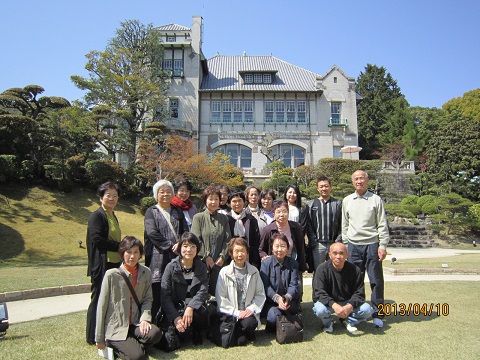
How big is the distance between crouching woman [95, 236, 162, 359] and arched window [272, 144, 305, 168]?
77.9ft

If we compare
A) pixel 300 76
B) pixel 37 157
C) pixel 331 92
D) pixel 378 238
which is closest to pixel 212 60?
pixel 300 76

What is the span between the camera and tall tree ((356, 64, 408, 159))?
31359mm

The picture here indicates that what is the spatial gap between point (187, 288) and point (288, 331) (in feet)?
3.88

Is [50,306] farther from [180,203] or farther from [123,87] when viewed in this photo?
[123,87]

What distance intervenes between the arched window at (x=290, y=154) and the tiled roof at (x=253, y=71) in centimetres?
454

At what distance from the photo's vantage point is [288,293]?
3965 mm

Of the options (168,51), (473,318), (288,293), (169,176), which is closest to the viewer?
(288,293)

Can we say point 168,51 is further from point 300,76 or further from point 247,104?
point 300,76

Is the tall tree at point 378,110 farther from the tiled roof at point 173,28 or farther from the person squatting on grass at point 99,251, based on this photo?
the person squatting on grass at point 99,251

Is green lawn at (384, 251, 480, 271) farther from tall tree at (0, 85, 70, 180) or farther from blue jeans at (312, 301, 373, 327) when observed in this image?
tall tree at (0, 85, 70, 180)

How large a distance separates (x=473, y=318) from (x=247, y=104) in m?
24.5

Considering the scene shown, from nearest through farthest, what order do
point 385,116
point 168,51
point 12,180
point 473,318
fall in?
Answer: point 473,318
point 12,180
point 168,51
point 385,116

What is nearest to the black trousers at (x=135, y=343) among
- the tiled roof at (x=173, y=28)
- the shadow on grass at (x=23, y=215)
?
the shadow on grass at (x=23, y=215)
